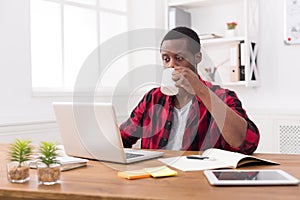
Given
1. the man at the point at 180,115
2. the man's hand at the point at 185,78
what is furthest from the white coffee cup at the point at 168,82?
the man at the point at 180,115

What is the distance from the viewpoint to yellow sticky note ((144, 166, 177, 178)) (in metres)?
1.18

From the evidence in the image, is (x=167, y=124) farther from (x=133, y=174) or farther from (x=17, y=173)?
(x=17, y=173)

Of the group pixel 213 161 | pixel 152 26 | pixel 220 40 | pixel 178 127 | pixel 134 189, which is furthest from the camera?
pixel 152 26

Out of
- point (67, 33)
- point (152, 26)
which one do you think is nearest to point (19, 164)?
point (67, 33)

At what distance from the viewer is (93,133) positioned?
1.42 meters

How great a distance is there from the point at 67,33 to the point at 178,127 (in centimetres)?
184

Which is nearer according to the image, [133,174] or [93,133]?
[133,174]

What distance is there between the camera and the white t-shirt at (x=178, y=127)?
192 centimetres

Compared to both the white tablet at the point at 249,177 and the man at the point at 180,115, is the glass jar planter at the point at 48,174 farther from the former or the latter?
the man at the point at 180,115

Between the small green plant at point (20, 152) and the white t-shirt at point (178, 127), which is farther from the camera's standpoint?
the white t-shirt at point (178, 127)

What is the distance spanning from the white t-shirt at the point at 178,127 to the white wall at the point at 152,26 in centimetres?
131

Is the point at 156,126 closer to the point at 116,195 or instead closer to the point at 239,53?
the point at 116,195

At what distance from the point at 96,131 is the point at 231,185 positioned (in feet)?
1.72

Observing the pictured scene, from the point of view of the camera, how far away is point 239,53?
337 cm
